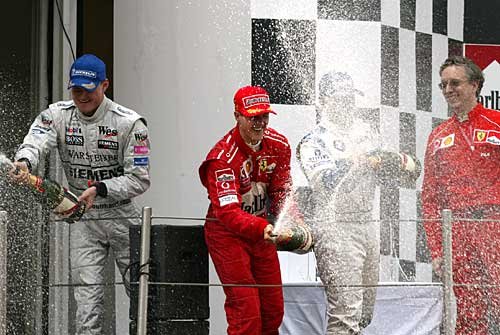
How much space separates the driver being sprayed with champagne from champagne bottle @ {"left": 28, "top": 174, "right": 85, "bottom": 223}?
3.40 ft

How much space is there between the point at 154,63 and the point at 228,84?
0.42m

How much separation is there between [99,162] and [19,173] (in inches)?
20.1

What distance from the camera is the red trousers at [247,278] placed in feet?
18.8

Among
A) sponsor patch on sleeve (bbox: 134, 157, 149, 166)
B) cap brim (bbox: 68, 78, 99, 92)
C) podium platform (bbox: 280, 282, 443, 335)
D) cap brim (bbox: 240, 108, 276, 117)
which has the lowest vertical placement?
podium platform (bbox: 280, 282, 443, 335)

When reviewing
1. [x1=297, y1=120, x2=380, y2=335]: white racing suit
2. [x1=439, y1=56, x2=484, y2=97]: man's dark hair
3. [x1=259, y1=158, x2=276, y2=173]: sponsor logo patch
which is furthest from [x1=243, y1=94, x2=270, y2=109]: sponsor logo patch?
[x1=439, y1=56, x2=484, y2=97]: man's dark hair

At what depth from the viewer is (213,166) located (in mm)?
5844

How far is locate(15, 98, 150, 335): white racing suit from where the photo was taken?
616 cm

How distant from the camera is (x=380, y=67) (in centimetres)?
741

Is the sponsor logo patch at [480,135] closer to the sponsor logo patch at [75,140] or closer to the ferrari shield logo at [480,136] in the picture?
the ferrari shield logo at [480,136]

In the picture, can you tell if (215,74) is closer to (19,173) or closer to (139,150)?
(139,150)

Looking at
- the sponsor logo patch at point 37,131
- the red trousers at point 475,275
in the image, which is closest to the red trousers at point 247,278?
the red trousers at point 475,275

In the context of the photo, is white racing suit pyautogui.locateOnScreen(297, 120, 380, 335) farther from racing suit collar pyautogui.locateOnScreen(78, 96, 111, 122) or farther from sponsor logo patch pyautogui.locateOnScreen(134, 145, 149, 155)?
racing suit collar pyautogui.locateOnScreen(78, 96, 111, 122)

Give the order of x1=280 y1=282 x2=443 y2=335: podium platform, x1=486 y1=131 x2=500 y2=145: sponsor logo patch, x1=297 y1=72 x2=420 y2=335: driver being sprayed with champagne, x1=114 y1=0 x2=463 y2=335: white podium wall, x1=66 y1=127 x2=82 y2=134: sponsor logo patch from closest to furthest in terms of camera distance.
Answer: x1=297 y1=72 x2=420 y2=335: driver being sprayed with champagne
x1=486 y1=131 x2=500 y2=145: sponsor logo patch
x1=66 y1=127 x2=82 y2=134: sponsor logo patch
x1=280 y1=282 x2=443 y2=335: podium platform
x1=114 y1=0 x2=463 y2=335: white podium wall

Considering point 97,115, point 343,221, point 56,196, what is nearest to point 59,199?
point 56,196
